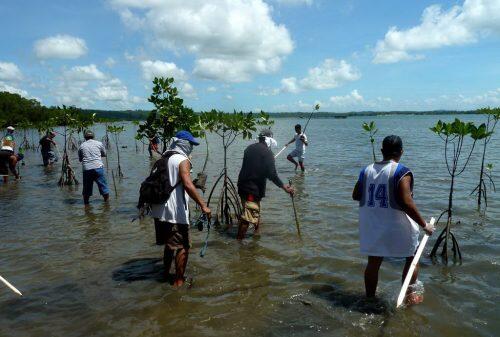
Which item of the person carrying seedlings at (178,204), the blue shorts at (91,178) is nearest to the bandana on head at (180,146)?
the person carrying seedlings at (178,204)

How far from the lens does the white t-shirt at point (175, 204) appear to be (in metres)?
5.34

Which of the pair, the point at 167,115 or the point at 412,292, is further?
the point at 167,115

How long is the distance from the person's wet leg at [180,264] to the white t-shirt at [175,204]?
0.46 metres

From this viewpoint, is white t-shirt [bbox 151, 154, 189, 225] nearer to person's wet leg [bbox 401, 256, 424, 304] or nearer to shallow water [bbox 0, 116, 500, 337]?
shallow water [bbox 0, 116, 500, 337]

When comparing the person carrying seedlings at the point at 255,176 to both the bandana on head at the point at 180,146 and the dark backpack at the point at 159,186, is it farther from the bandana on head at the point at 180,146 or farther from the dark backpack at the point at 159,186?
the dark backpack at the point at 159,186

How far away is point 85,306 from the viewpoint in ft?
17.2

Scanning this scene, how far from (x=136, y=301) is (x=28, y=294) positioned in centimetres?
166

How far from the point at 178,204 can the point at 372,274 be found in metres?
2.73

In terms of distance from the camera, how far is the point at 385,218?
4.62 metres

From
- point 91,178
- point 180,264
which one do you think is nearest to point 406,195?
point 180,264

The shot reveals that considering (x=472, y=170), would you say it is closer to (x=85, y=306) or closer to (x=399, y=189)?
(x=399, y=189)

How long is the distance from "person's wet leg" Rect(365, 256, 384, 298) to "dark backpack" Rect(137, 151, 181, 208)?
274cm

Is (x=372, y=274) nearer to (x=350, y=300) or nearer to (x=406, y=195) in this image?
(x=350, y=300)

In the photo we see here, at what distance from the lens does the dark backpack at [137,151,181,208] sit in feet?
17.4
